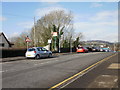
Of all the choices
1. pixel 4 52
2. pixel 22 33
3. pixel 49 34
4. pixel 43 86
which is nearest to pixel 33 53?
pixel 4 52

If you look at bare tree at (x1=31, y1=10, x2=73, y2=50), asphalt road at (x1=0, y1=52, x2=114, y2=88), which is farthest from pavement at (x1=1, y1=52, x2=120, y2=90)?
bare tree at (x1=31, y1=10, x2=73, y2=50)

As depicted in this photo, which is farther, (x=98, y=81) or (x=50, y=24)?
(x=50, y=24)

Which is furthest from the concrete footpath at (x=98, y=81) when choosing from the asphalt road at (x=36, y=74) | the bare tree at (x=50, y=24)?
the bare tree at (x=50, y=24)

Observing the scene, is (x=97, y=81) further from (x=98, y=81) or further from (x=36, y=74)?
(x=36, y=74)

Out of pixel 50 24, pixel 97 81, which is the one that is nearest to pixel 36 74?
pixel 97 81

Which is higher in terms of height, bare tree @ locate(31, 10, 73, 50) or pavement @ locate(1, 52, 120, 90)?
bare tree @ locate(31, 10, 73, 50)

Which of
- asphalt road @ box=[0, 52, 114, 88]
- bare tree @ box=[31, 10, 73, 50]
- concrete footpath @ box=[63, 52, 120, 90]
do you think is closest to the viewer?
concrete footpath @ box=[63, 52, 120, 90]

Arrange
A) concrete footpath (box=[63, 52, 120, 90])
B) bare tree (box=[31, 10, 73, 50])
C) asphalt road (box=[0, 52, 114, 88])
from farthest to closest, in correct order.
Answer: bare tree (box=[31, 10, 73, 50]) < asphalt road (box=[0, 52, 114, 88]) < concrete footpath (box=[63, 52, 120, 90])

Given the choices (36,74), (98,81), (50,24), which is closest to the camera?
(98,81)

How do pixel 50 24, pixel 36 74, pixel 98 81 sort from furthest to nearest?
pixel 50 24
pixel 36 74
pixel 98 81

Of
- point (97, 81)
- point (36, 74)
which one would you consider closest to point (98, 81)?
point (97, 81)

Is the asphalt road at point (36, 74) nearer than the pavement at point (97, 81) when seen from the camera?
No

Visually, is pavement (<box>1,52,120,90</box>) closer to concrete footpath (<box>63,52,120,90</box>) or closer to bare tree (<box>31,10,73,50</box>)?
concrete footpath (<box>63,52,120,90</box>)

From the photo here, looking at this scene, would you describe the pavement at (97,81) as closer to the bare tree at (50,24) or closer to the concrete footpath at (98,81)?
the concrete footpath at (98,81)
